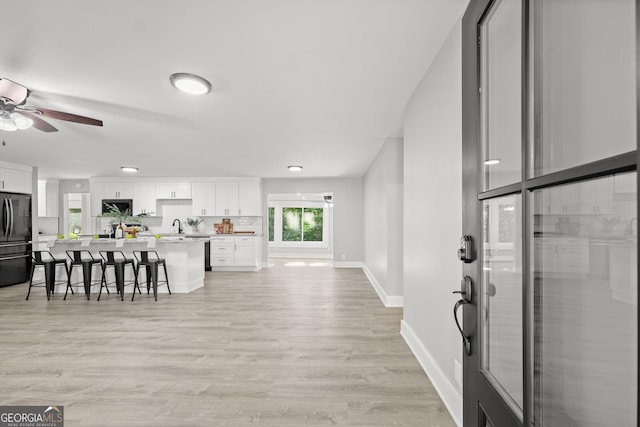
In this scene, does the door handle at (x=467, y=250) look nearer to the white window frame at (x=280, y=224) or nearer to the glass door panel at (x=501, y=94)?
the glass door panel at (x=501, y=94)

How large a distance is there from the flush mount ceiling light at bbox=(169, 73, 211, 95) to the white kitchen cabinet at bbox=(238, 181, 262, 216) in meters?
5.47

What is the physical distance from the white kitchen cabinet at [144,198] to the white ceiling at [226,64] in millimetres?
3519

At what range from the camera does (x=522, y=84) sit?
86 centimetres

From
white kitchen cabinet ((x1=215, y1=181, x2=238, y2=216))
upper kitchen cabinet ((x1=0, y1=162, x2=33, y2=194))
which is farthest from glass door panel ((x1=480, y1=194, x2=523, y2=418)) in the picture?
upper kitchen cabinet ((x1=0, y1=162, x2=33, y2=194))

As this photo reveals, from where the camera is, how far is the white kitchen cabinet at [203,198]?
816 centimetres

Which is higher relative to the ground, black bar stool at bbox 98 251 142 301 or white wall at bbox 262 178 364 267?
white wall at bbox 262 178 364 267

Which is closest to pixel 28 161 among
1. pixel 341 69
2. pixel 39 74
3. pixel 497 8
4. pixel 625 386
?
pixel 39 74

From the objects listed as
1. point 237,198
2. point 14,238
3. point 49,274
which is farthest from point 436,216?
point 14,238

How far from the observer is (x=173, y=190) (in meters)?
8.19

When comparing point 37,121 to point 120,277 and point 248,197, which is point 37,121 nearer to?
point 120,277

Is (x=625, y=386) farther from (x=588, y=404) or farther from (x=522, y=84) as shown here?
(x=522, y=84)

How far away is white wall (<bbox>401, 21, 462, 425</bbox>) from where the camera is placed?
1959mm

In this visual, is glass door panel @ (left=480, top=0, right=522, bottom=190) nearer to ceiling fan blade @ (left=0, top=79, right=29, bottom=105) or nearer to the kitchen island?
ceiling fan blade @ (left=0, top=79, right=29, bottom=105)

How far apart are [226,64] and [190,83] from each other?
0.39 metres
